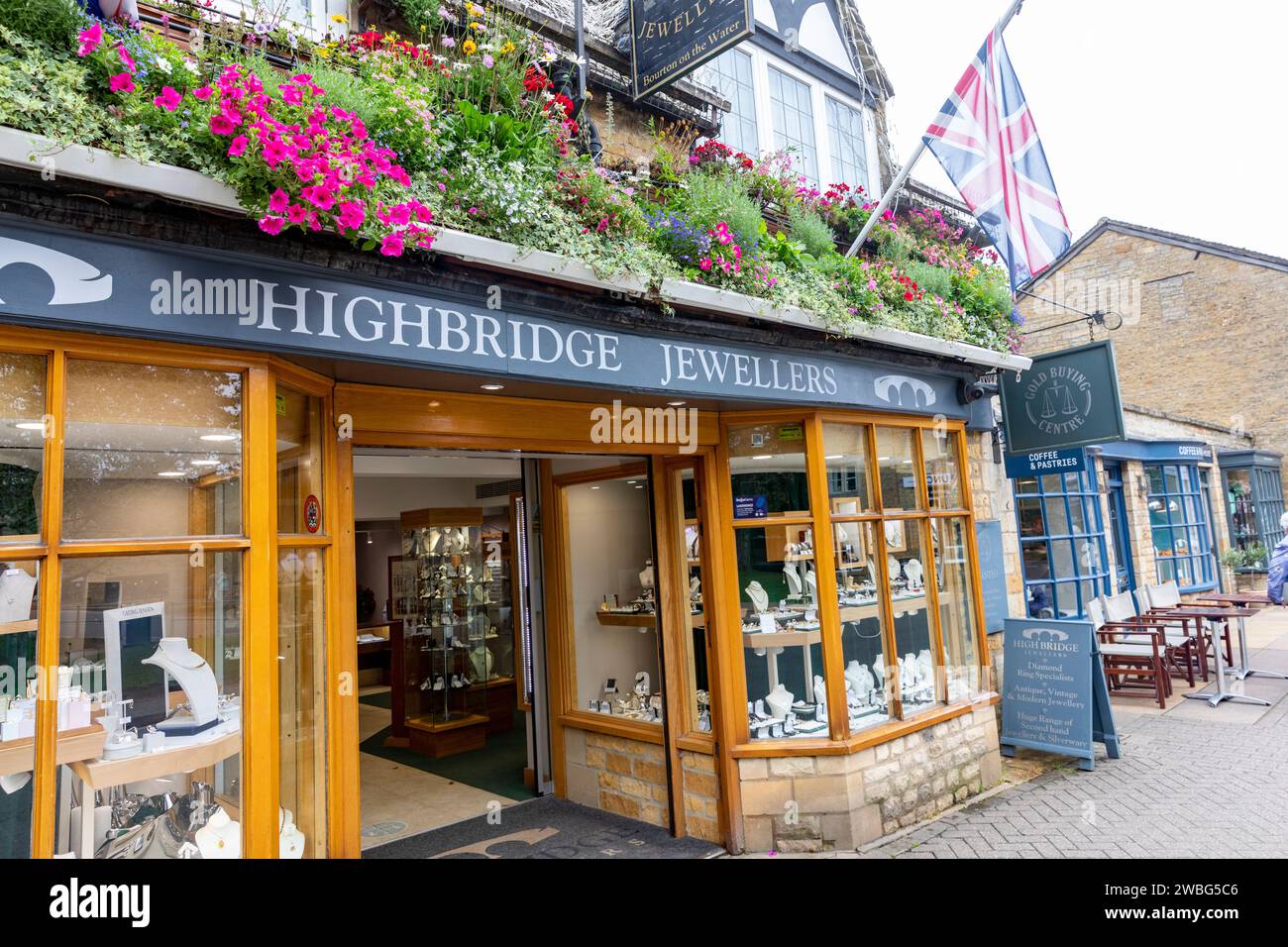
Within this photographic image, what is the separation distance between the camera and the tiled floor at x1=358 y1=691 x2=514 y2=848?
600 cm

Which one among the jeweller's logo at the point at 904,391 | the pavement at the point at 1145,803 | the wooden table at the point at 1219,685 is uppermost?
the jeweller's logo at the point at 904,391

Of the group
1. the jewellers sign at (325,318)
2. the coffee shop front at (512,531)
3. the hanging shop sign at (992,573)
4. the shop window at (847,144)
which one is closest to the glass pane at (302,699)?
the coffee shop front at (512,531)

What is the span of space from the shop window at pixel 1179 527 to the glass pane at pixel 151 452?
44.4 feet

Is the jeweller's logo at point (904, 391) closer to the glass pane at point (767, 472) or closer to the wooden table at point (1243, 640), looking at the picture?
the glass pane at point (767, 472)

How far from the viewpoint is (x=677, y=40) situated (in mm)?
5234

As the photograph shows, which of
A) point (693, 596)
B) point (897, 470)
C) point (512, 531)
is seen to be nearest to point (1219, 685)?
point (897, 470)

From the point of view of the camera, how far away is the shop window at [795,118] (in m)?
7.26

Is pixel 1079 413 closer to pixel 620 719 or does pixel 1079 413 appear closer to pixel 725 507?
pixel 725 507

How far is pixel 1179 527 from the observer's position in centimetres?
1341

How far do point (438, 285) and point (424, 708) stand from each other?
616 cm

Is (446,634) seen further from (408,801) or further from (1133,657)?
(1133,657)

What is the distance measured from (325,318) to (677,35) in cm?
352

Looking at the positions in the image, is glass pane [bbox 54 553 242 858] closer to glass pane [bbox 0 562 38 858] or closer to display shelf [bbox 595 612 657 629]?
glass pane [bbox 0 562 38 858]
